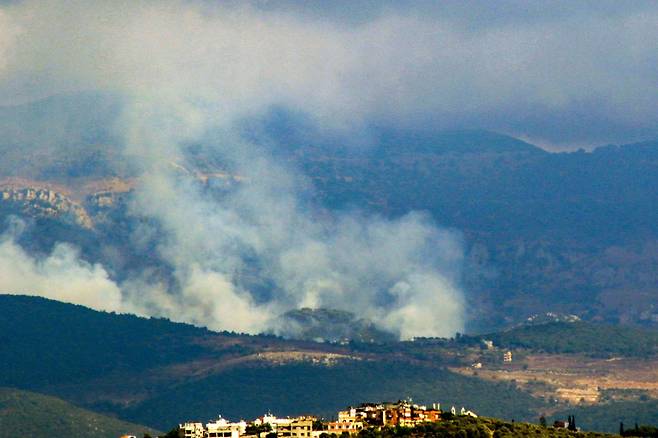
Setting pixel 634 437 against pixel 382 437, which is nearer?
pixel 382 437

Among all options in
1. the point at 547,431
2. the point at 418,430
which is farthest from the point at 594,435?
the point at 418,430

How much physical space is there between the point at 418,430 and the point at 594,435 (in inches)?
641

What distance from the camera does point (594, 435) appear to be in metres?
194

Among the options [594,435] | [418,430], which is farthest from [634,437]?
[418,430]

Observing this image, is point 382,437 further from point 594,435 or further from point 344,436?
point 594,435

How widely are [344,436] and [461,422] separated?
1047 cm

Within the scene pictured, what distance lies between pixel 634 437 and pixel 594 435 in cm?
775

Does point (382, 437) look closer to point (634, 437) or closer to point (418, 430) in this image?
point (418, 430)

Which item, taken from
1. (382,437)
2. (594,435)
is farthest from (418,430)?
(594,435)

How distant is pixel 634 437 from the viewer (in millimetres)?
199875

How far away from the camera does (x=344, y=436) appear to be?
191m

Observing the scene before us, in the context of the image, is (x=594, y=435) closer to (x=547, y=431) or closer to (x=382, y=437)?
(x=547, y=431)

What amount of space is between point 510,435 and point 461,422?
740cm

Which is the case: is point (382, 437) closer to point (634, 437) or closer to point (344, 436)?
point (344, 436)
